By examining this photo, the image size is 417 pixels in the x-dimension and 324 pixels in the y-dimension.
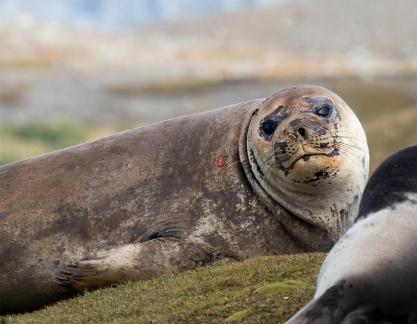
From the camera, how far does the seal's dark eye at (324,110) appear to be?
9.53 meters

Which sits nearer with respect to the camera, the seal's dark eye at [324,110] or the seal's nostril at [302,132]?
the seal's nostril at [302,132]

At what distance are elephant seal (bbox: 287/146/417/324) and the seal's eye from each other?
9.08 ft

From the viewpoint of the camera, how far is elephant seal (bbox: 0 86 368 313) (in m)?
9.36

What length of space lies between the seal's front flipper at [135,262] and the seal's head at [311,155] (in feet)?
2.84

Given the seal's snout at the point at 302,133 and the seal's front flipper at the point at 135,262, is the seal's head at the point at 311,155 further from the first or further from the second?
the seal's front flipper at the point at 135,262

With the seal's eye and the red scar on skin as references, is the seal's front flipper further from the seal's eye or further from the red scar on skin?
the seal's eye

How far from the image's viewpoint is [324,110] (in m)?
9.58

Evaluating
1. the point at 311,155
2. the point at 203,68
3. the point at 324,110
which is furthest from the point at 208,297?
the point at 203,68

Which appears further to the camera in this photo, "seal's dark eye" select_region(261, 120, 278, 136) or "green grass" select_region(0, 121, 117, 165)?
"green grass" select_region(0, 121, 117, 165)

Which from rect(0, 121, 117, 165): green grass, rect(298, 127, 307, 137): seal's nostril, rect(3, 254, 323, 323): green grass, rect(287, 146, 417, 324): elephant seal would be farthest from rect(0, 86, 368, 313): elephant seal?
rect(0, 121, 117, 165): green grass

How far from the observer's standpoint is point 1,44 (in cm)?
9806

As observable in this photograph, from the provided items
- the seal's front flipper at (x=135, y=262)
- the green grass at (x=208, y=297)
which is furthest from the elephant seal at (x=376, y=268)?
the seal's front flipper at (x=135, y=262)

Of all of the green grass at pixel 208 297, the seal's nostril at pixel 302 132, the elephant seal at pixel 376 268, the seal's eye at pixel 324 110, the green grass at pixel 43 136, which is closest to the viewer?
the elephant seal at pixel 376 268

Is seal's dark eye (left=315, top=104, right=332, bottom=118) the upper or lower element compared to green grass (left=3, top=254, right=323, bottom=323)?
upper
